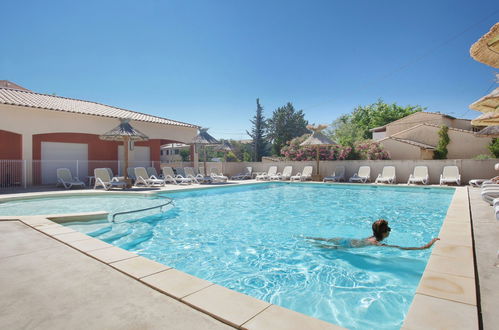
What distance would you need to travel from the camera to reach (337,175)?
54.8 ft

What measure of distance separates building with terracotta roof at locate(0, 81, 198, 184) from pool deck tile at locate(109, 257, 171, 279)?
12389mm

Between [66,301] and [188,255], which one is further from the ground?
[66,301]

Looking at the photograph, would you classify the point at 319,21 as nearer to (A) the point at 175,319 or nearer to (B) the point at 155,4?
(B) the point at 155,4

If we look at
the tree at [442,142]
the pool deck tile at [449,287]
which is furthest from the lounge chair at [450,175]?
the pool deck tile at [449,287]

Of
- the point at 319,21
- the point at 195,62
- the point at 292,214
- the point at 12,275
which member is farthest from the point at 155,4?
the point at 12,275

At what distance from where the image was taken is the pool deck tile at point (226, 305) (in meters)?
1.84

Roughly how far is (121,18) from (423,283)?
55.1 ft

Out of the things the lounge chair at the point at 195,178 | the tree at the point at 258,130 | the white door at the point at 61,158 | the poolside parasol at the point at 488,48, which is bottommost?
the lounge chair at the point at 195,178

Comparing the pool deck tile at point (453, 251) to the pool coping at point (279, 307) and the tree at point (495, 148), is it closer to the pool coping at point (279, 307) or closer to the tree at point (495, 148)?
the pool coping at point (279, 307)

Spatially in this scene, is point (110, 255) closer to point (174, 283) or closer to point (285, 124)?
point (174, 283)

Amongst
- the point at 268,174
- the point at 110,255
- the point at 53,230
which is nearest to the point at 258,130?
the point at 268,174

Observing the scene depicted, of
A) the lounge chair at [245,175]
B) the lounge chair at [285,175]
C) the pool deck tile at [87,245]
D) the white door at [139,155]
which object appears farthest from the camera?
the lounge chair at [245,175]

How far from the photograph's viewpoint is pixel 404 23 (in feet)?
56.5

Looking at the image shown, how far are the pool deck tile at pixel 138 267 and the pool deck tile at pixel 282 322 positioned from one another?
124cm
